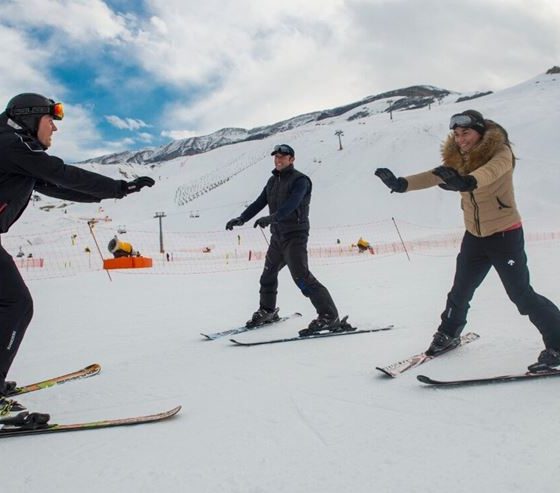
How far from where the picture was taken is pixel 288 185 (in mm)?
4875

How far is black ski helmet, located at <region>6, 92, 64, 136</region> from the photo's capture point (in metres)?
2.73

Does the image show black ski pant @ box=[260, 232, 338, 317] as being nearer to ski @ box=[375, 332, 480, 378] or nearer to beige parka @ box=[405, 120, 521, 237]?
ski @ box=[375, 332, 480, 378]

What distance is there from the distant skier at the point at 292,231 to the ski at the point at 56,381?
6.56 feet

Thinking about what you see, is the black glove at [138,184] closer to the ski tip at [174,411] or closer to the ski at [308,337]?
the ski tip at [174,411]

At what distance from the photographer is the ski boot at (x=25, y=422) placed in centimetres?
239

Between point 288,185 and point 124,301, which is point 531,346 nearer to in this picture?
point 288,185

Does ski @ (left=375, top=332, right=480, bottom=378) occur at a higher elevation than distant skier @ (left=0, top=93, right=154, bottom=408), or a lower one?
lower

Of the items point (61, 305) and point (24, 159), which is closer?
point (24, 159)

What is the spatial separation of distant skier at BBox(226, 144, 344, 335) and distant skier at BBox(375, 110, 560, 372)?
65.8 inches

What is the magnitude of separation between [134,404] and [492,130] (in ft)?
9.56

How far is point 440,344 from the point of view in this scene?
3.48 metres

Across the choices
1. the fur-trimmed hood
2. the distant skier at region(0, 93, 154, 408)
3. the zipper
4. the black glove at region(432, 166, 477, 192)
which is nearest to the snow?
the distant skier at region(0, 93, 154, 408)

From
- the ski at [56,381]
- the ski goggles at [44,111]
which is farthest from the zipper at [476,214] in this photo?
the ski at [56,381]

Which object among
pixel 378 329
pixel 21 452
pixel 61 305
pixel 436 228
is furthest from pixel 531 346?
pixel 436 228
